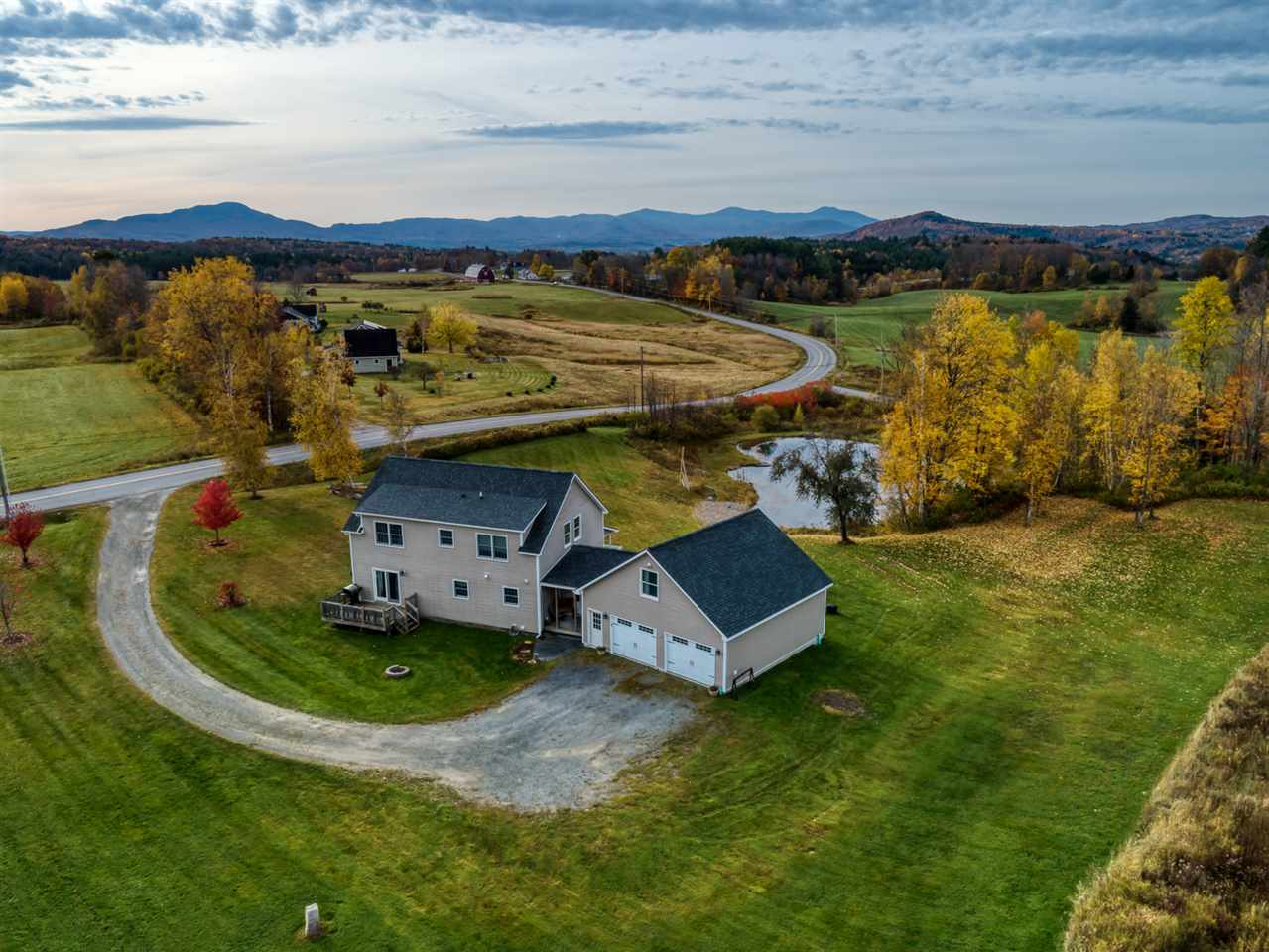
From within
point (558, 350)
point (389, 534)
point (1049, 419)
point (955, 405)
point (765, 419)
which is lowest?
point (765, 419)

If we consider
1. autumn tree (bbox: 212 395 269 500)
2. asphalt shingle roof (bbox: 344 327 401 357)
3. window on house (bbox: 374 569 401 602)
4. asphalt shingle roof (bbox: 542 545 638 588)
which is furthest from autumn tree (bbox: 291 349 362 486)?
asphalt shingle roof (bbox: 344 327 401 357)

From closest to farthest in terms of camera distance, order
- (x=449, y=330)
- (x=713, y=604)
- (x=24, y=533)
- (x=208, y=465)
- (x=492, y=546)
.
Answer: (x=713, y=604) → (x=492, y=546) → (x=24, y=533) → (x=208, y=465) → (x=449, y=330)

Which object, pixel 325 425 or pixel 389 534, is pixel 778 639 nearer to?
pixel 389 534

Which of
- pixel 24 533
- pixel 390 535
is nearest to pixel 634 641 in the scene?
pixel 390 535

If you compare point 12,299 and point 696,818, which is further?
point 12,299

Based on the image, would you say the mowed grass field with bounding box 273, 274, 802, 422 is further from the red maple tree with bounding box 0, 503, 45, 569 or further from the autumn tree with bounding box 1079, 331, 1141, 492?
the autumn tree with bounding box 1079, 331, 1141, 492

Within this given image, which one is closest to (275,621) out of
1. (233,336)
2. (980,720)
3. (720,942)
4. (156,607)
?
(156,607)

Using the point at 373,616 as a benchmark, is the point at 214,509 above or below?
above

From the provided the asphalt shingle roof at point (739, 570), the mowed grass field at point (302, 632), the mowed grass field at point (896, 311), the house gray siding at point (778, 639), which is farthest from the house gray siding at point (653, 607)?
the mowed grass field at point (896, 311)

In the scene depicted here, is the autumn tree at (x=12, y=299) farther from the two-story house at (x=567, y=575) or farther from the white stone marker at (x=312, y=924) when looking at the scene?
the white stone marker at (x=312, y=924)
